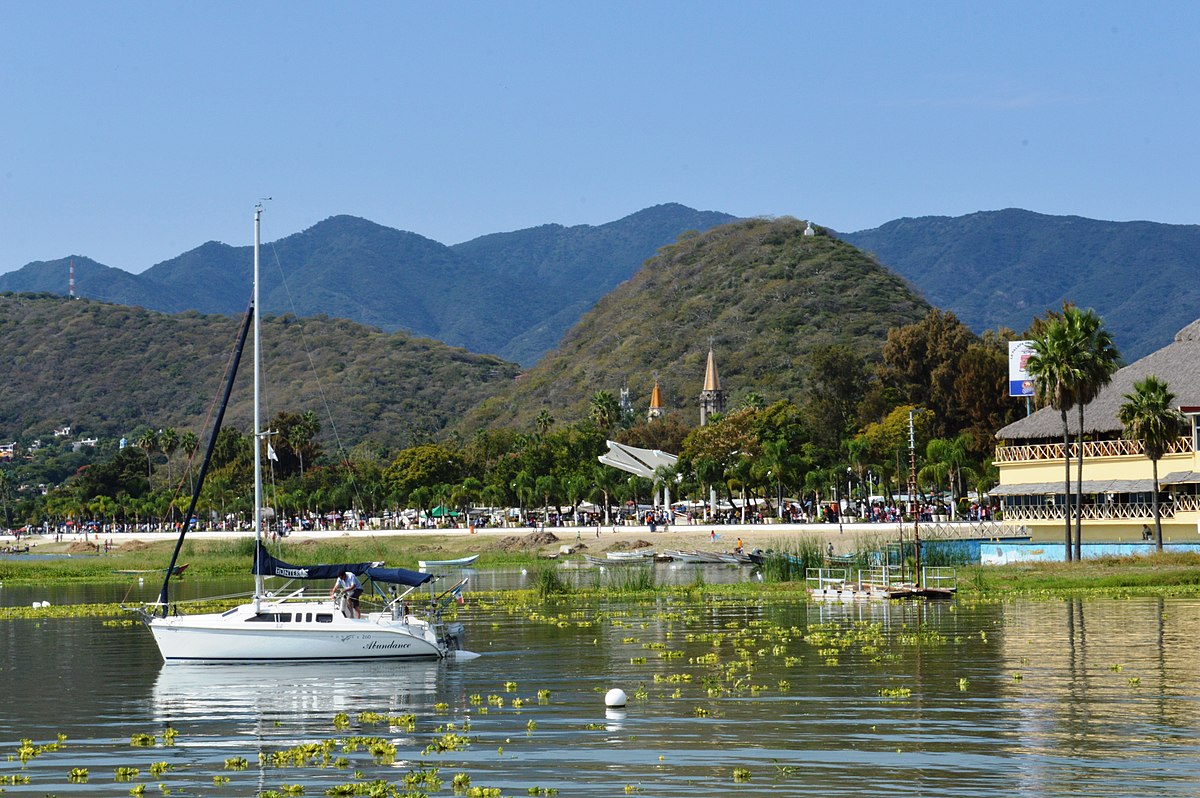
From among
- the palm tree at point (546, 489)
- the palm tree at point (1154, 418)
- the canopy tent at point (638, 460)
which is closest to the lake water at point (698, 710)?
the palm tree at point (1154, 418)

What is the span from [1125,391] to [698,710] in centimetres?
6515

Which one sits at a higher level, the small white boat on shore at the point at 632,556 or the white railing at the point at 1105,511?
the white railing at the point at 1105,511

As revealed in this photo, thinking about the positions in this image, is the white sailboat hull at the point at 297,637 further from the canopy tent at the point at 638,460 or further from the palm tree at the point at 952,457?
the canopy tent at the point at 638,460

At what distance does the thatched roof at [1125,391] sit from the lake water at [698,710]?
38.8 m

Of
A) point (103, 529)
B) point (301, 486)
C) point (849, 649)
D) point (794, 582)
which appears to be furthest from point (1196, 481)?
point (103, 529)

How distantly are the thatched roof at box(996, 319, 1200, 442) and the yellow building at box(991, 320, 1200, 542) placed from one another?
0.19 ft

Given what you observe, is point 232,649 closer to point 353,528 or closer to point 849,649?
point 849,649

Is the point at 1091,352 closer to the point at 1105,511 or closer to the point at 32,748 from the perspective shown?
the point at 1105,511

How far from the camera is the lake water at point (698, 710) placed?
22.3 metres

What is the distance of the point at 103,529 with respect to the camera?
606 ft

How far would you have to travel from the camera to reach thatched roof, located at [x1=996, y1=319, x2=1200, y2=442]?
272ft

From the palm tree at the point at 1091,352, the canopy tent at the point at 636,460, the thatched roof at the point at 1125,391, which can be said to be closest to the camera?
the palm tree at the point at 1091,352

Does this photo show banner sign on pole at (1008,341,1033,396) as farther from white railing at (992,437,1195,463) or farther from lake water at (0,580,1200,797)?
lake water at (0,580,1200,797)

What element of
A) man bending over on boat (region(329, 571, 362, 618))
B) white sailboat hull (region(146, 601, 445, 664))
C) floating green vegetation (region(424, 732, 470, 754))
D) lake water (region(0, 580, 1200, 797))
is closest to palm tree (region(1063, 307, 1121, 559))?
lake water (region(0, 580, 1200, 797))
